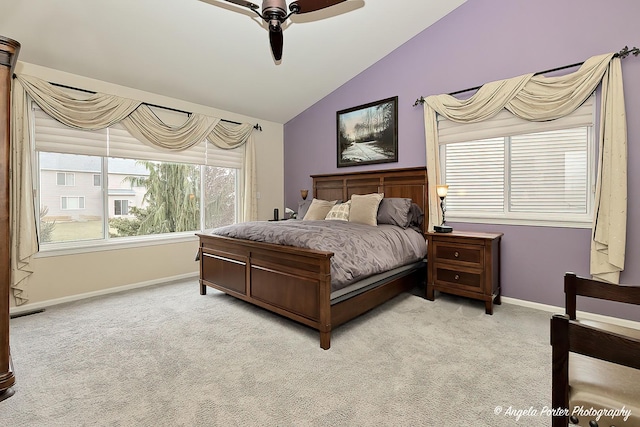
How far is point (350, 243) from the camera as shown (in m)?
2.69

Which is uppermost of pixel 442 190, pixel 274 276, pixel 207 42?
pixel 207 42

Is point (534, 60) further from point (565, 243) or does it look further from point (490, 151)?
point (565, 243)

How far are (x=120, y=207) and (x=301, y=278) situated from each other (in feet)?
9.74

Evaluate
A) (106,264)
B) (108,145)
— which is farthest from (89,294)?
(108,145)

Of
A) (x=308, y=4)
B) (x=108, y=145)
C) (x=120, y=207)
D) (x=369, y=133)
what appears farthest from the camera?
(x=369, y=133)

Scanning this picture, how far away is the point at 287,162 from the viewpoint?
5809 mm

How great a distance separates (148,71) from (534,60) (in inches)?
169

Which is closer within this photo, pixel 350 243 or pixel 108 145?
pixel 350 243

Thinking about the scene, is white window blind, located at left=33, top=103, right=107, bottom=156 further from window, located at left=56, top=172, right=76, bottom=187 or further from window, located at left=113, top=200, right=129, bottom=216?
window, located at left=113, top=200, right=129, bottom=216

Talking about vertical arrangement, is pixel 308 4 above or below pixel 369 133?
above

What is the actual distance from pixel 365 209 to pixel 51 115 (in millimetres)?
3631

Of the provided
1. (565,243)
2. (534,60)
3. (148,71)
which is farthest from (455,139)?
(148,71)

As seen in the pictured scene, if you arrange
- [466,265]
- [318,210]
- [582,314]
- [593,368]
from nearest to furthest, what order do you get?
[593,368]
[582,314]
[466,265]
[318,210]

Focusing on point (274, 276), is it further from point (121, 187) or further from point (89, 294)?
point (121, 187)
